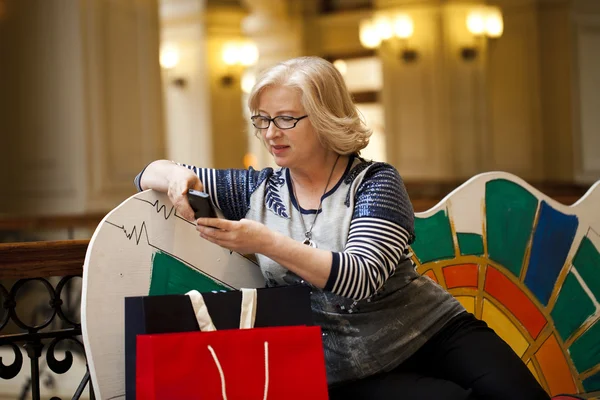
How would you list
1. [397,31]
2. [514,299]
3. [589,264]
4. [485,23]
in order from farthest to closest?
[397,31], [485,23], [589,264], [514,299]

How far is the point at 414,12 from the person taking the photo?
10477mm

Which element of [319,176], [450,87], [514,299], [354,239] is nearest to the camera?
[354,239]

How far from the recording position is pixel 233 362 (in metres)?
1.84

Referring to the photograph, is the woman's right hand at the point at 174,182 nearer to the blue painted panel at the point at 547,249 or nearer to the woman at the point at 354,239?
the woman at the point at 354,239

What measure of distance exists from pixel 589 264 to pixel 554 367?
47 cm

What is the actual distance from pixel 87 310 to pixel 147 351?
33 cm

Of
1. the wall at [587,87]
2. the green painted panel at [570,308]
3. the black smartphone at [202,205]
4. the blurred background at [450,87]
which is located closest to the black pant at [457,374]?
the black smartphone at [202,205]

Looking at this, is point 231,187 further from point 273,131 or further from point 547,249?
point 547,249

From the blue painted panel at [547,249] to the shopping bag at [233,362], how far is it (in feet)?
4.83

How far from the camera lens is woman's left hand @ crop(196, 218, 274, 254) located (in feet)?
6.18

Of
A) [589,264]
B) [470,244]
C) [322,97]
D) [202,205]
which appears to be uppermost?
[322,97]

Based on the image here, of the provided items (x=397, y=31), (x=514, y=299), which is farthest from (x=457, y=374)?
(x=397, y=31)

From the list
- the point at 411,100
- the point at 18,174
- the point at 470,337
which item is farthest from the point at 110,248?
the point at 411,100

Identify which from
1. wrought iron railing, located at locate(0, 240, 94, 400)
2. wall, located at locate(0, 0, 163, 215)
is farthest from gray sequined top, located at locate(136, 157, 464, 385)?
wall, located at locate(0, 0, 163, 215)
